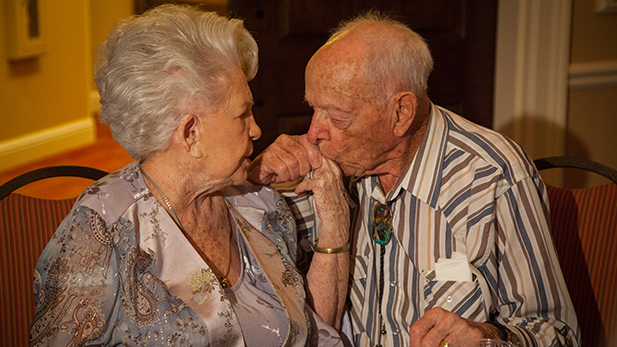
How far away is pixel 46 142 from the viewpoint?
5.34 m

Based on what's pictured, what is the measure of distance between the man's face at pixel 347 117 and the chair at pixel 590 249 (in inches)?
24.3

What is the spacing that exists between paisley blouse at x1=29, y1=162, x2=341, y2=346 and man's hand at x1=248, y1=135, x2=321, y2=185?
0.31 m

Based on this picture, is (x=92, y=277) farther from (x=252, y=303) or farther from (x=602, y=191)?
(x=602, y=191)

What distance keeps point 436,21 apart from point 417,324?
225 cm

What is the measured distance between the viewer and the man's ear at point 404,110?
1567 millimetres

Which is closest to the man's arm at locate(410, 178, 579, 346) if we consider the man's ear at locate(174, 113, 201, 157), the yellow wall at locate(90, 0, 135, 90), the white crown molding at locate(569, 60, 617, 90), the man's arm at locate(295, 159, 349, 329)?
the man's arm at locate(295, 159, 349, 329)

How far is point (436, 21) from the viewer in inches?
123

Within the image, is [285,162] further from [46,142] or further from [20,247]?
[46,142]

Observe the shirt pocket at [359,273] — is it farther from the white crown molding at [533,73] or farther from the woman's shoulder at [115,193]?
the white crown molding at [533,73]

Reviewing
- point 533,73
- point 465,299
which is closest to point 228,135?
point 465,299

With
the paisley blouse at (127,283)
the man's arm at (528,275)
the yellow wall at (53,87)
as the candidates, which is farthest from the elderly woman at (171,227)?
the yellow wall at (53,87)

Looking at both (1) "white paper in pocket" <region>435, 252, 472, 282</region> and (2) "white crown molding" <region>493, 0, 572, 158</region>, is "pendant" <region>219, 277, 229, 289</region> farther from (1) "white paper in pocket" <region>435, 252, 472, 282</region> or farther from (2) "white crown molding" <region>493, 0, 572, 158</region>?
(2) "white crown molding" <region>493, 0, 572, 158</region>

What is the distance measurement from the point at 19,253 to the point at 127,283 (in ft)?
1.70

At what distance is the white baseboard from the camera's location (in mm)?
4887
